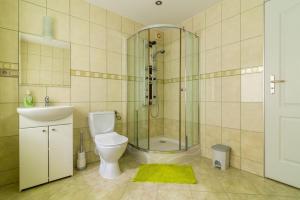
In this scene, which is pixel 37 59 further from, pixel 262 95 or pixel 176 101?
pixel 262 95

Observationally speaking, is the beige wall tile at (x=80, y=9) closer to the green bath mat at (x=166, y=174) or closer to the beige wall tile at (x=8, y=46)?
the beige wall tile at (x=8, y=46)

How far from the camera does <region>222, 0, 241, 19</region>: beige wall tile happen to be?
2193 mm

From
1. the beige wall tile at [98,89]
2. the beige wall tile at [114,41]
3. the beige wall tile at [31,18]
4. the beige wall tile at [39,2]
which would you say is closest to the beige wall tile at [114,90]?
the beige wall tile at [98,89]

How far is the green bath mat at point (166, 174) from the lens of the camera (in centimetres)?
186

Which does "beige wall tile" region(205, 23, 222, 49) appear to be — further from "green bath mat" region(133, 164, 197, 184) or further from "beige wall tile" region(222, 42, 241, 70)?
"green bath mat" region(133, 164, 197, 184)

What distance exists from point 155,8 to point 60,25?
1.43m

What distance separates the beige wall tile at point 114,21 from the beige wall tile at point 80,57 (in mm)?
601

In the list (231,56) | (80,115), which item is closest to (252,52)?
(231,56)

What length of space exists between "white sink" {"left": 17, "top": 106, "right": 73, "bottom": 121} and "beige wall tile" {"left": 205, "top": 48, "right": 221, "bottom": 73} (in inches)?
83.4

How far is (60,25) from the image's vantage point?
215 centimetres

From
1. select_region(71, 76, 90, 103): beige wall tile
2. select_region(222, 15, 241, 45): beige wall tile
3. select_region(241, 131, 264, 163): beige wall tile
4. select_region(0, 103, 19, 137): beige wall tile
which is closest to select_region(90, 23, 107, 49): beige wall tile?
select_region(71, 76, 90, 103): beige wall tile

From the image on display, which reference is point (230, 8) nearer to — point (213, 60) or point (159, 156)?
point (213, 60)

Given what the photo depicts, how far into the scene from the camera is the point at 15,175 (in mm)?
1843

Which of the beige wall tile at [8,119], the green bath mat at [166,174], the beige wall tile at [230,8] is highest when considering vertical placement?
the beige wall tile at [230,8]
